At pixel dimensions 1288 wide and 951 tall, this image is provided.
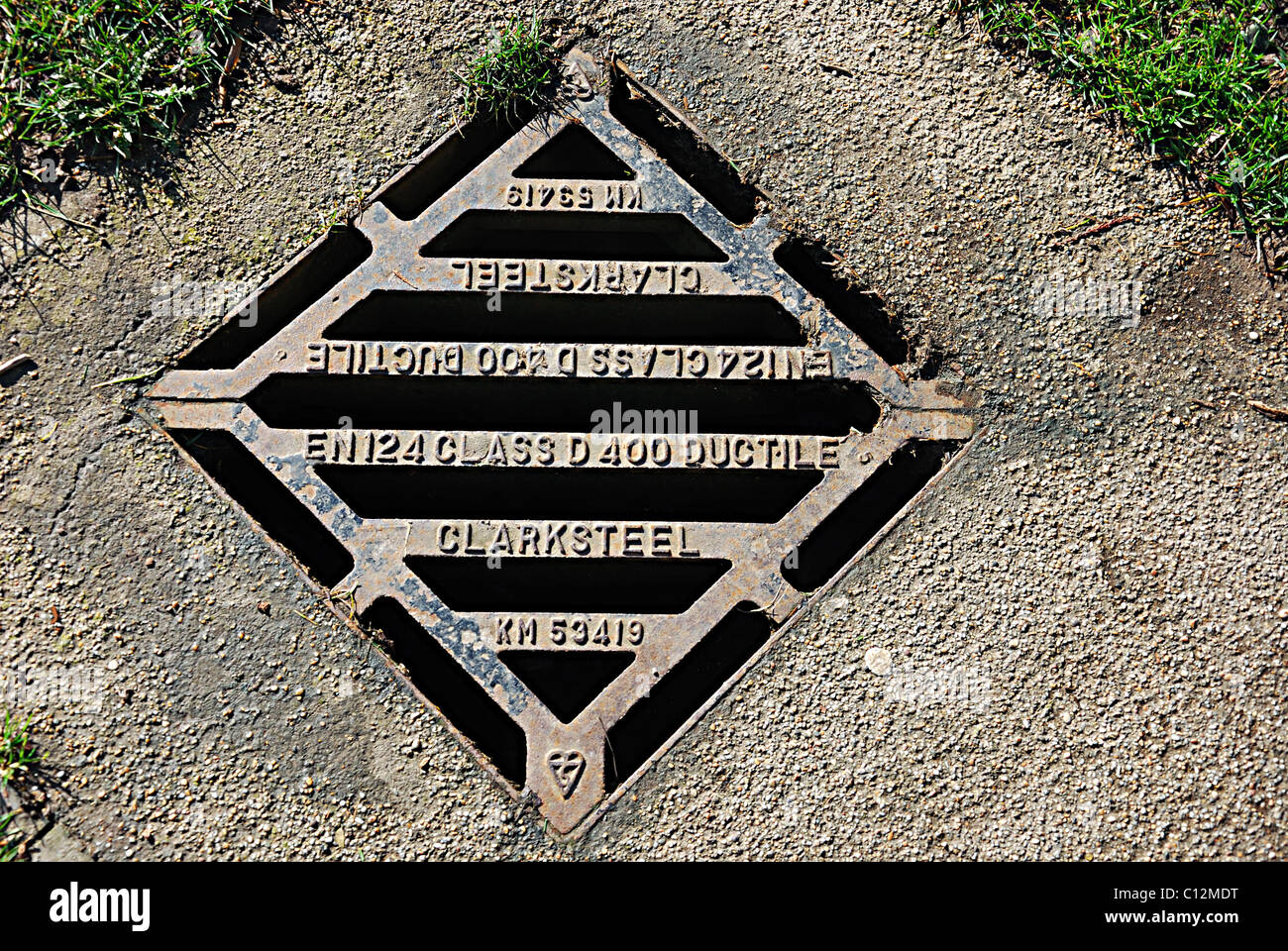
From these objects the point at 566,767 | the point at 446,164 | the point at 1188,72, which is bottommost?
the point at 566,767

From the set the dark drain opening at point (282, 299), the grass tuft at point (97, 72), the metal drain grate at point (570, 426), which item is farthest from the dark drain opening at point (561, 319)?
the grass tuft at point (97, 72)

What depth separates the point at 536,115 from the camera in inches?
76.2

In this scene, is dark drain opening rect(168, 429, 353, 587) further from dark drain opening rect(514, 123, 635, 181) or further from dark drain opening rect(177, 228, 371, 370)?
dark drain opening rect(514, 123, 635, 181)

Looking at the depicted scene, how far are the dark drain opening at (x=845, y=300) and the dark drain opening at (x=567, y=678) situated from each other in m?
0.91

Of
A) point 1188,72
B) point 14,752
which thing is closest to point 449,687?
point 14,752

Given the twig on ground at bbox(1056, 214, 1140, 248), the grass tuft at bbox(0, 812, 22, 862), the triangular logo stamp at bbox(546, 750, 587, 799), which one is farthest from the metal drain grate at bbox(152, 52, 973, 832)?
the grass tuft at bbox(0, 812, 22, 862)

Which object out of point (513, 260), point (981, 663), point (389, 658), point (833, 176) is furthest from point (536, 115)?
point (981, 663)

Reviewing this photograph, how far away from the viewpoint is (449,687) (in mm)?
1812

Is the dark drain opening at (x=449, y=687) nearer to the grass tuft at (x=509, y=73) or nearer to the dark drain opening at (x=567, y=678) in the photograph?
the dark drain opening at (x=567, y=678)

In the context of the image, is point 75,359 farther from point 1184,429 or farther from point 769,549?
point 1184,429

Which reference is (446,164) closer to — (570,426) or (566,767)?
(570,426)

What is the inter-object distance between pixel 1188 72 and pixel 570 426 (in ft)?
5.23

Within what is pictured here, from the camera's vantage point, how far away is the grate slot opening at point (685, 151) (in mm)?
1940
